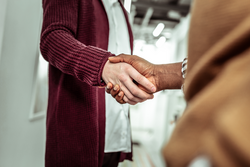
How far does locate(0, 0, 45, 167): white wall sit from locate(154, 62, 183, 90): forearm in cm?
66

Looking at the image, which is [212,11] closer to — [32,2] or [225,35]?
[225,35]

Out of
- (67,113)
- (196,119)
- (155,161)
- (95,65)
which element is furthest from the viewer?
(155,161)

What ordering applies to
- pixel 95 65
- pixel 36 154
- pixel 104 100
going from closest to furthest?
pixel 95 65
pixel 104 100
pixel 36 154

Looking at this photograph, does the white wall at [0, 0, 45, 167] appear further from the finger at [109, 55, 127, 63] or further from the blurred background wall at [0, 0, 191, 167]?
the finger at [109, 55, 127, 63]

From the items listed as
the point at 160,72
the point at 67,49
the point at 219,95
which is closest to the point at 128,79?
the point at 160,72

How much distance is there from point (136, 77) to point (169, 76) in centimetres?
15

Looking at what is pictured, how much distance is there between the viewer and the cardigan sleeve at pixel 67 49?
68cm

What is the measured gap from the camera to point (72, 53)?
27.1 inches

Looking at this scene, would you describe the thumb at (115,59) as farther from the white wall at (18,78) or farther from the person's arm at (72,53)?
the white wall at (18,78)

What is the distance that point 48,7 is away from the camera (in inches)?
29.9

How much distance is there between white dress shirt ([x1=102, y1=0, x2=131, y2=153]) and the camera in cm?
93

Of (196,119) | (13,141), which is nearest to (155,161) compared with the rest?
(13,141)

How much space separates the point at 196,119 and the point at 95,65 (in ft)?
1.75

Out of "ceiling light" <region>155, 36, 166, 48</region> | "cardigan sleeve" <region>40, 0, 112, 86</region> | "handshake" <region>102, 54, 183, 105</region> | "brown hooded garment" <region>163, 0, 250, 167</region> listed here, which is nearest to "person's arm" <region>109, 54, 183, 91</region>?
"handshake" <region>102, 54, 183, 105</region>
